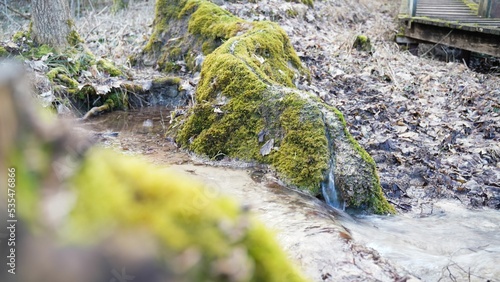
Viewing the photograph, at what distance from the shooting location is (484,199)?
452 centimetres

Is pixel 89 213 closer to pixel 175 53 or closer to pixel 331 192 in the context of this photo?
pixel 331 192

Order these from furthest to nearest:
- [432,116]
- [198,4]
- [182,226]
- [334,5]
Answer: [334,5], [198,4], [432,116], [182,226]

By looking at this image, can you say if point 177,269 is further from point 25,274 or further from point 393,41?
point 393,41

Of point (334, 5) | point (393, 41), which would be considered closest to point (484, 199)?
point (393, 41)

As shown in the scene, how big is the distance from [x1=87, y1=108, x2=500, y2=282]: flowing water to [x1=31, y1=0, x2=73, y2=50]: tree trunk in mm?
3222

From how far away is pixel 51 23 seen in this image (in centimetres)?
702

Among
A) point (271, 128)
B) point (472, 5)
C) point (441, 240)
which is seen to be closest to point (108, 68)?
point (271, 128)

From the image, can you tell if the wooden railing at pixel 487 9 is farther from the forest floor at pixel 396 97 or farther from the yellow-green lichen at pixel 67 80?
the yellow-green lichen at pixel 67 80

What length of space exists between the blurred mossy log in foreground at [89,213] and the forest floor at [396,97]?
3.90 meters

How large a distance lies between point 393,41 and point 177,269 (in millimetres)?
12594

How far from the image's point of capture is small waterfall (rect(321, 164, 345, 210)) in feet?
12.4

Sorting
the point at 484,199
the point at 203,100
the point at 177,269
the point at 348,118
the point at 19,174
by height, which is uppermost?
the point at 19,174

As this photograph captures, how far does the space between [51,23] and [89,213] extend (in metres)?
7.33

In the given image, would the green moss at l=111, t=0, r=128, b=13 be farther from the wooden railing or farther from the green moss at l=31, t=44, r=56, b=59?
the wooden railing
